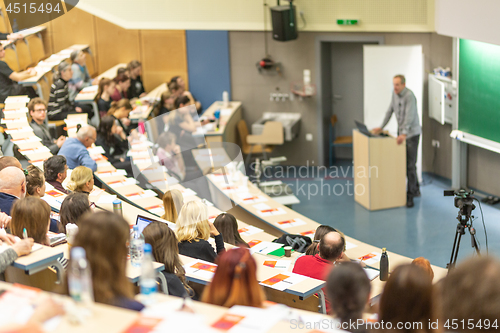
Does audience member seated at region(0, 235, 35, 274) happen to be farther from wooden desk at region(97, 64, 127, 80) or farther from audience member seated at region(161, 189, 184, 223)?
wooden desk at region(97, 64, 127, 80)

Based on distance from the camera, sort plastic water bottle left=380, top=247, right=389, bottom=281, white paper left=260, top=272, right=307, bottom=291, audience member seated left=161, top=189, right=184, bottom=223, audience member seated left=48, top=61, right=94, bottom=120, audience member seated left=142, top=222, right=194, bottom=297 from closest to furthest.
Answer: audience member seated left=142, top=222, right=194, bottom=297 → white paper left=260, top=272, right=307, bottom=291 → plastic water bottle left=380, top=247, right=389, bottom=281 → audience member seated left=161, top=189, right=184, bottom=223 → audience member seated left=48, top=61, right=94, bottom=120

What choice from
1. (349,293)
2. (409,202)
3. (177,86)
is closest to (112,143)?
(177,86)

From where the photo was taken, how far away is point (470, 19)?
696cm

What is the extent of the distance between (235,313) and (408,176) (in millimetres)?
6491

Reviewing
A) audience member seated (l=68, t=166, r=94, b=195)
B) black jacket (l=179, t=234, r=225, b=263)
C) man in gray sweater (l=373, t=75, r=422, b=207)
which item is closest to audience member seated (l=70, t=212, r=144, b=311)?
black jacket (l=179, t=234, r=225, b=263)

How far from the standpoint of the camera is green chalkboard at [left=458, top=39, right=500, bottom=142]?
7480 mm

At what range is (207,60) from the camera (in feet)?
34.0

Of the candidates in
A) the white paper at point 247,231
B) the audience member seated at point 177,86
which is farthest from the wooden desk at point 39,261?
the audience member seated at point 177,86

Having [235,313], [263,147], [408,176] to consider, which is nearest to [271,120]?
[263,147]

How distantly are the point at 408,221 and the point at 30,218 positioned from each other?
5414 mm

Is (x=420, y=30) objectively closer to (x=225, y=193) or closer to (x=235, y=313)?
(x=225, y=193)

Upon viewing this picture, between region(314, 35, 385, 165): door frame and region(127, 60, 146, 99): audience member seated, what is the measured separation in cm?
319

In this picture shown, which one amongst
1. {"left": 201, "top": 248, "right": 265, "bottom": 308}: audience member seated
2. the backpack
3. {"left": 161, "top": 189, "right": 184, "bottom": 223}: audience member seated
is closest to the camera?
{"left": 201, "top": 248, "right": 265, "bottom": 308}: audience member seated

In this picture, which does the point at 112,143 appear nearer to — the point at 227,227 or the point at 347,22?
the point at 227,227
